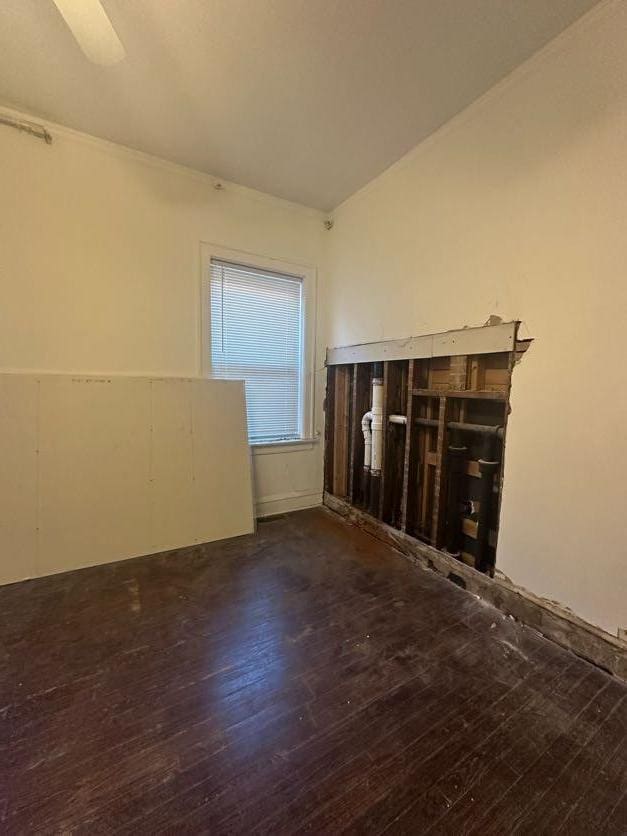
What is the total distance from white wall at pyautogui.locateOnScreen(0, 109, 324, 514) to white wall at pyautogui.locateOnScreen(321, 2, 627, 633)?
181 centimetres

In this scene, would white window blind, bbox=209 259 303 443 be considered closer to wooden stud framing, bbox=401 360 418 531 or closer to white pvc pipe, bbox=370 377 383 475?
white pvc pipe, bbox=370 377 383 475

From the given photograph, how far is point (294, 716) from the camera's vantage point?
4.41ft

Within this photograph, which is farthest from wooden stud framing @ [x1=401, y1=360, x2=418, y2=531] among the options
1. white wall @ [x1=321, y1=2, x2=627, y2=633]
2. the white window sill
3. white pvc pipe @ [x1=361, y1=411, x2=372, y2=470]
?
the white window sill

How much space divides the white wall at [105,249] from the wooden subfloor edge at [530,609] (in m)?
2.32

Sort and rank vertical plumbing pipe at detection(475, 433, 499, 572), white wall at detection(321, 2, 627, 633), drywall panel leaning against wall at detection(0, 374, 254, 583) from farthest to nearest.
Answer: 1. drywall panel leaning against wall at detection(0, 374, 254, 583)
2. vertical plumbing pipe at detection(475, 433, 499, 572)
3. white wall at detection(321, 2, 627, 633)

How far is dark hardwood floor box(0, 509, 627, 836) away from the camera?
3.45ft

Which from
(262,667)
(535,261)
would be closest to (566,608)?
(262,667)

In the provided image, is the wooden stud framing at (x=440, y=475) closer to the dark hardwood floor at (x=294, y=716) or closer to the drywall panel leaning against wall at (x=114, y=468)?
the dark hardwood floor at (x=294, y=716)

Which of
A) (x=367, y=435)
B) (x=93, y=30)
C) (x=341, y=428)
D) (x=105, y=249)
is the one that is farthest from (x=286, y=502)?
(x=93, y=30)

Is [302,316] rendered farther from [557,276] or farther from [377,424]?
[557,276]

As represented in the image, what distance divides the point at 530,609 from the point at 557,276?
177cm

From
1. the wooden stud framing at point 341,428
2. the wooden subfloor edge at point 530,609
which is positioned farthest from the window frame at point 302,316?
the wooden subfloor edge at point 530,609

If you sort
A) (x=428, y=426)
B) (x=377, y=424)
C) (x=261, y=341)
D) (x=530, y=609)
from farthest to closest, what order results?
(x=261, y=341), (x=377, y=424), (x=428, y=426), (x=530, y=609)

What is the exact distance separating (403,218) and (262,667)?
9.94 feet
